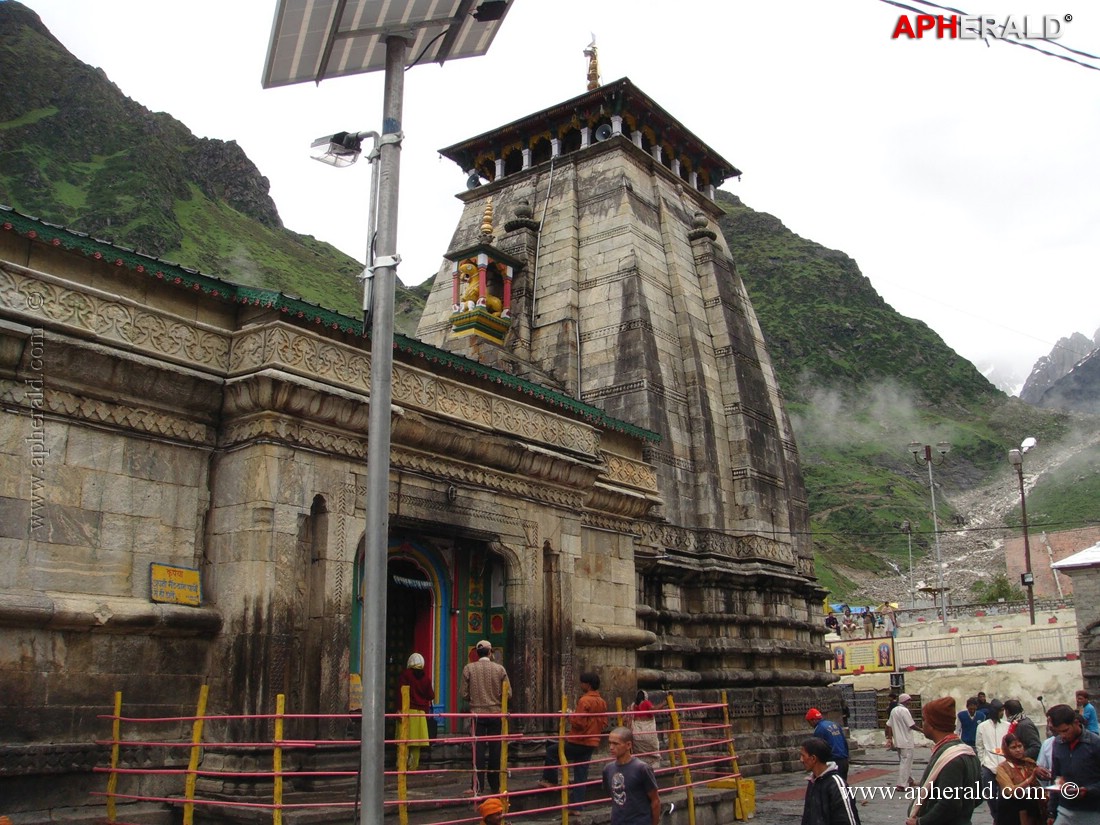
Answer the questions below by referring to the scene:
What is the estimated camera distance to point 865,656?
36219 millimetres

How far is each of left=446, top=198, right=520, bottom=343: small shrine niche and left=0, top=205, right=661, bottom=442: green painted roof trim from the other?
7929 mm

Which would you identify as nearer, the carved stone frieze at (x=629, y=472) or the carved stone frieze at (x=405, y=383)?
the carved stone frieze at (x=405, y=383)

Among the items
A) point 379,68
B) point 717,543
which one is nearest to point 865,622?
point 717,543

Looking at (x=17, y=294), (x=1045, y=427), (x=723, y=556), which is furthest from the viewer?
(x=1045, y=427)

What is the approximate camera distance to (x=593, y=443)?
49.9 ft

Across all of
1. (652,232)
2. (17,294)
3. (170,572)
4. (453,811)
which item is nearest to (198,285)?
(17,294)

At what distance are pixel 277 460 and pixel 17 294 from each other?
2964mm

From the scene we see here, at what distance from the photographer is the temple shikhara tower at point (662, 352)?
20.4m

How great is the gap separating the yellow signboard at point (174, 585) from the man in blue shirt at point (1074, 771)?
815 cm

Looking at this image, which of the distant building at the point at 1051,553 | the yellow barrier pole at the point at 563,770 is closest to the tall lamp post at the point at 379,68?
the yellow barrier pole at the point at 563,770

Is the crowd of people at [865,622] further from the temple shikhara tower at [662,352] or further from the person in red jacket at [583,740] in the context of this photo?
→ the person in red jacket at [583,740]

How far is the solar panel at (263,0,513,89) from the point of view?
6.33m

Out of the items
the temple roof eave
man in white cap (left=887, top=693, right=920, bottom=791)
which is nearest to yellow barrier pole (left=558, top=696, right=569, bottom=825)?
man in white cap (left=887, top=693, right=920, bottom=791)

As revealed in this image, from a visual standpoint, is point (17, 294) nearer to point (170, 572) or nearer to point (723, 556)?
point (170, 572)
